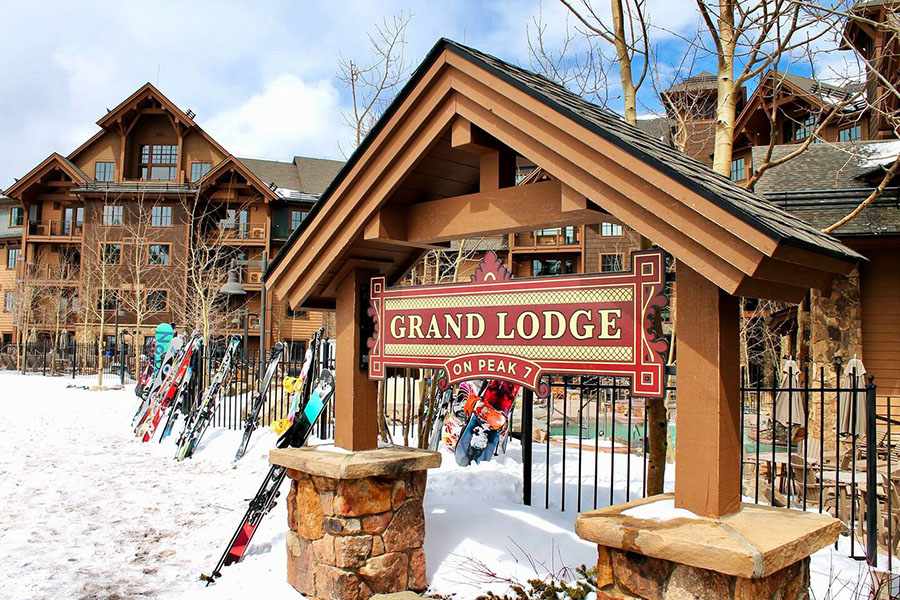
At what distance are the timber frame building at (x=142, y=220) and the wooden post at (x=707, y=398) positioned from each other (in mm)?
30904

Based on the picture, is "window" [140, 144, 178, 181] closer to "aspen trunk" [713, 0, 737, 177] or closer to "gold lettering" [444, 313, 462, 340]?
"aspen trunk" [713, 0, 737, 177]

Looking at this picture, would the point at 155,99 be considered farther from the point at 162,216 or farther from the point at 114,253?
the point at 114,253

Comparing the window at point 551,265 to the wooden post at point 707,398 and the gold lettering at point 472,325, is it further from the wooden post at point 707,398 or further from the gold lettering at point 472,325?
the wooden post at point 707,398

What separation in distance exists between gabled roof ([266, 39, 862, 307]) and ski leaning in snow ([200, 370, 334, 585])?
1383mm

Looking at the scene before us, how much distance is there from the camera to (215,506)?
8.22 m

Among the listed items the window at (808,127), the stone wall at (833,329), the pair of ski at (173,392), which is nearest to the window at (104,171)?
the pair of ski at (173,392)

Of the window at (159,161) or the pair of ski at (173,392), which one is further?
the window at (159,161)

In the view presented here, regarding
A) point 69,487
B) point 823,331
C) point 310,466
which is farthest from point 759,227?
point 823,331

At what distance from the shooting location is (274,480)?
21.3 ft

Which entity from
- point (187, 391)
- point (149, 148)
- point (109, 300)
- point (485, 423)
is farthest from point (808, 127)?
point (149, 148)

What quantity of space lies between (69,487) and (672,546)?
8497 millimetres

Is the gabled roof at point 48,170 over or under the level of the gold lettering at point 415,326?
over

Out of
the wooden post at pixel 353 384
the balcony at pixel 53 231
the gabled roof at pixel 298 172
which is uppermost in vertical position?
the gabled roof at pixel 298 172

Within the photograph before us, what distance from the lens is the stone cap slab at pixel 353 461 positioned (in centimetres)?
477
